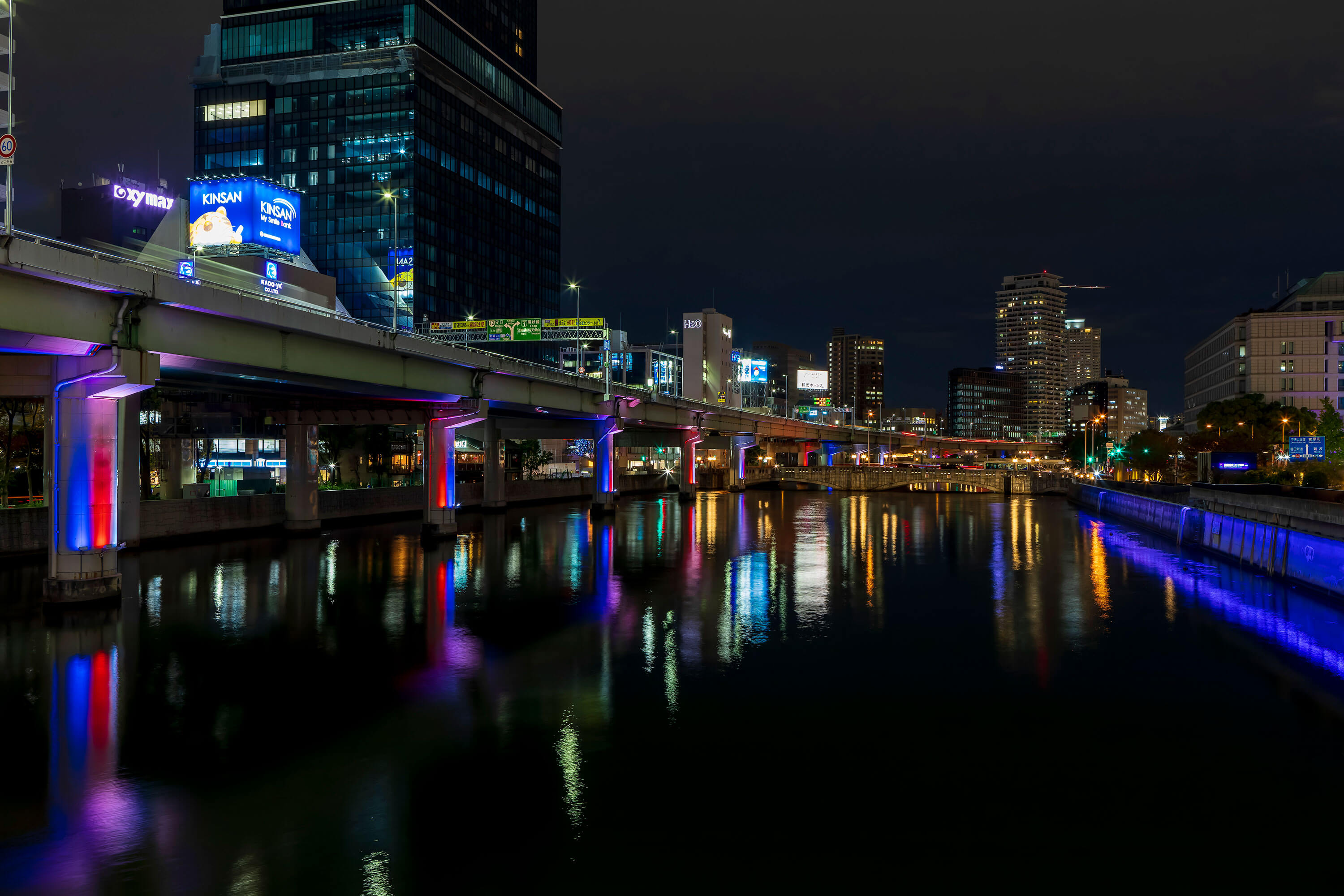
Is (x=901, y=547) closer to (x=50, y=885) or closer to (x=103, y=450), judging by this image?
(x=103, y=450)

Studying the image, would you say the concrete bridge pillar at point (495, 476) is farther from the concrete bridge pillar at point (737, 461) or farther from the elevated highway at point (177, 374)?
the concrete bridge pillar at point (737, 461)

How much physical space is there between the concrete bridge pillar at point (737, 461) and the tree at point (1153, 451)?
51.5m

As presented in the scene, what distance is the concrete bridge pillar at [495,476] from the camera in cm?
6594

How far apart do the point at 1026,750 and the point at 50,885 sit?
12.4m

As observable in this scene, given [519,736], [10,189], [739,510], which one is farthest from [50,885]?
[739,510]

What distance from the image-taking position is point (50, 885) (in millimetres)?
8930

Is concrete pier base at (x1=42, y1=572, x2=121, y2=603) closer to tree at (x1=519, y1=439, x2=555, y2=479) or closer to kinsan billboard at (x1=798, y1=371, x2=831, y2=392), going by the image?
tree at (x1=519, y1=439, x2=555, y2=479)

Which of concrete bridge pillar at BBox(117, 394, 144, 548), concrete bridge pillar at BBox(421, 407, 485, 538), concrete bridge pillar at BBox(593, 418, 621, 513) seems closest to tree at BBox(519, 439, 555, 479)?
concrete bridge pillar at BBox(593, 418, 621, 513)

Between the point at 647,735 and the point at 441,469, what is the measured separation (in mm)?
34788

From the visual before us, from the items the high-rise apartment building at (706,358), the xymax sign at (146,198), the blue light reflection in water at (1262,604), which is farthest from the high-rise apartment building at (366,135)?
the blue light reflection in water at (1262,604)

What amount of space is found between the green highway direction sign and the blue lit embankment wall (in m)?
42.9

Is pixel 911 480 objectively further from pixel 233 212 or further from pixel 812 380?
pixel 233 212

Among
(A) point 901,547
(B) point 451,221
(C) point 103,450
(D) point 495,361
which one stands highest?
Result: (B) point 451,221

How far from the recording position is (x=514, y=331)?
2589 inches
